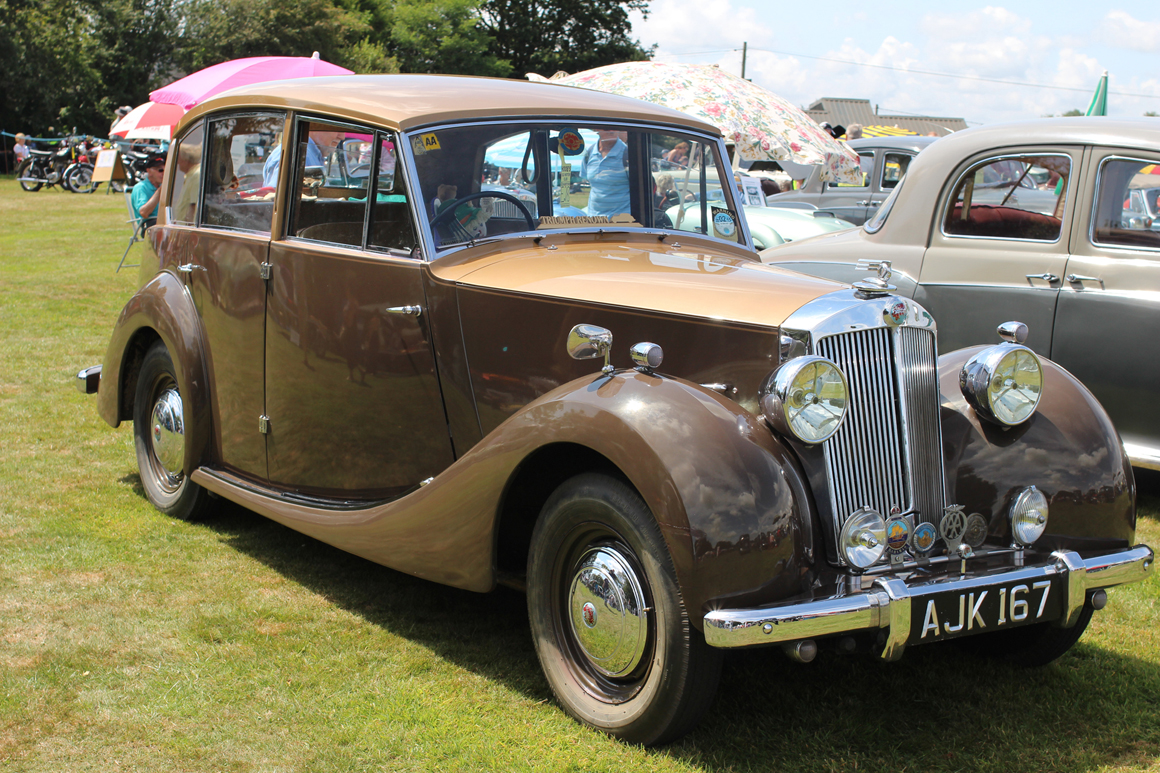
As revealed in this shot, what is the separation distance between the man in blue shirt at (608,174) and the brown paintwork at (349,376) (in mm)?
796

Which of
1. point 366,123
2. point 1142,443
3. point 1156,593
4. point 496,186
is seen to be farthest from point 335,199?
point 1142,443

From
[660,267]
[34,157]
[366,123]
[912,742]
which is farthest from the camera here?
[34,157]

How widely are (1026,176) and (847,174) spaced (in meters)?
5.85

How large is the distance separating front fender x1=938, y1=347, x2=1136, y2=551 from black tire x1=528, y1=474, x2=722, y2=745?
1022 millimetres

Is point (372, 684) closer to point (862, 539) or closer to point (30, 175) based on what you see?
point (862, 539)

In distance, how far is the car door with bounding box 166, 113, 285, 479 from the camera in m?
4.18

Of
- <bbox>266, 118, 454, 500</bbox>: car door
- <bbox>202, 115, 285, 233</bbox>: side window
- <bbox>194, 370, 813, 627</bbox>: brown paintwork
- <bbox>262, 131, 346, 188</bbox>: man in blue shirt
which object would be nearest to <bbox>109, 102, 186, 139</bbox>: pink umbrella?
<bbox>202, 115, 285, 233</bbox>: side window

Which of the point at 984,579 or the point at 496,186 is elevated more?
the point at 496,186

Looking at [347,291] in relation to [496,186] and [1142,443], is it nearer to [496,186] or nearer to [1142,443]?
[496,186]

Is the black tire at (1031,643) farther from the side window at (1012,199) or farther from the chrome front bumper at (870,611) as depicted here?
the side window at (1012,199)

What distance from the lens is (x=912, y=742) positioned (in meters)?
2.88

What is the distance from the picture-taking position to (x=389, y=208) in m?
3.67

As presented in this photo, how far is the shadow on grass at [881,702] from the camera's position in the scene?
9.16 feet

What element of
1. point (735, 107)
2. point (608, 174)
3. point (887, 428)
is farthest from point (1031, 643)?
point (735, 107)
